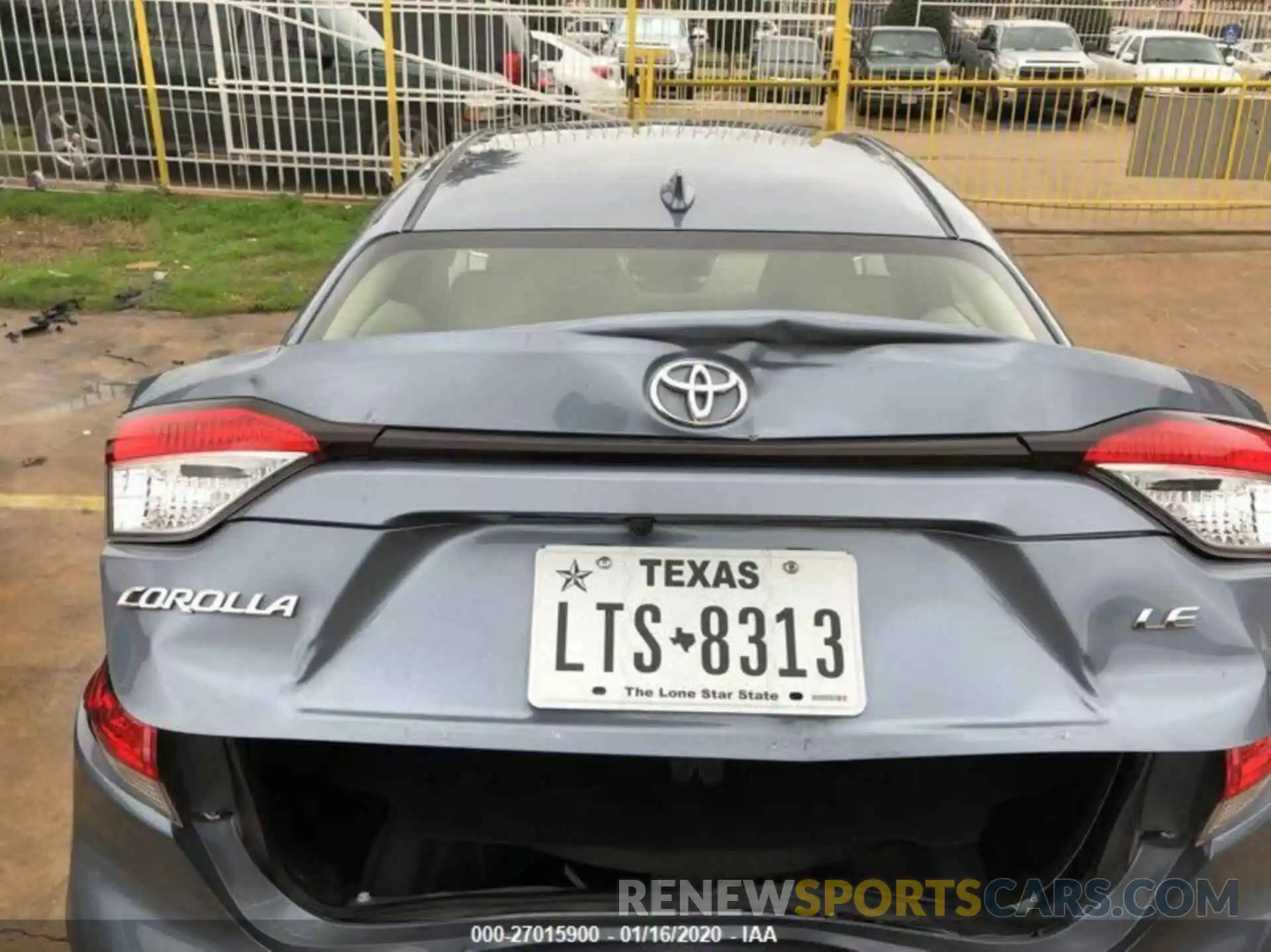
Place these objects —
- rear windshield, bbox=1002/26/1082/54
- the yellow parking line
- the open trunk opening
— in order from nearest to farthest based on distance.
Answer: the open trunk opening, the yellow parking line, rear windshield, bbox=1002/26/1082/54

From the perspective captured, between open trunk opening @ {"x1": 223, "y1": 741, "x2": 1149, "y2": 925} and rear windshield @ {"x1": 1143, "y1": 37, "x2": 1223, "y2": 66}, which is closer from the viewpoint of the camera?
open trunk opening @ {"x1": 223, "y1": 741, "x2": 1149, "y2": 925}

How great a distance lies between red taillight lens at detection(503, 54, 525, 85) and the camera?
31.2 feet

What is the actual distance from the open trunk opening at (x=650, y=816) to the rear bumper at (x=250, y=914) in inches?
4.8

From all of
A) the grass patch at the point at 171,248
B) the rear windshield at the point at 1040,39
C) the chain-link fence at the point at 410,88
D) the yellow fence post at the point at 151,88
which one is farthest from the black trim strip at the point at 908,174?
the rear windshield at the point at 1040,39

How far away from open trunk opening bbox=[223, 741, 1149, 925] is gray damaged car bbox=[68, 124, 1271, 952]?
0.17ft

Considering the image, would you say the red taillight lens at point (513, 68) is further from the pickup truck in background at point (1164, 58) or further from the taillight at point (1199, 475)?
the pickup truck in background at point (1164, 58)

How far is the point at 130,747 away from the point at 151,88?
953 cm

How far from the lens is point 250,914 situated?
4.97 feet

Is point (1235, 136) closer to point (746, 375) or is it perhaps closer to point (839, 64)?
point (839, 64)

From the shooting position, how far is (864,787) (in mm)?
1851

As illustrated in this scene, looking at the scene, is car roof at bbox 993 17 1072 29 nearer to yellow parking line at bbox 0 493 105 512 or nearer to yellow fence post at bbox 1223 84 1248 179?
yellow fence post at bbox 1223 84 1248 179

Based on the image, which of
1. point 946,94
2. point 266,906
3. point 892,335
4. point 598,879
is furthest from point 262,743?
point 946,94

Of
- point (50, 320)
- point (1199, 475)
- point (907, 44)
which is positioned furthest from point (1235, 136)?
point (907, 44)

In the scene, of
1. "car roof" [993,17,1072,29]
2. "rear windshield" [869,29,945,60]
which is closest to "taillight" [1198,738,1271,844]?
"rear windshield" [869,29,945,60]
